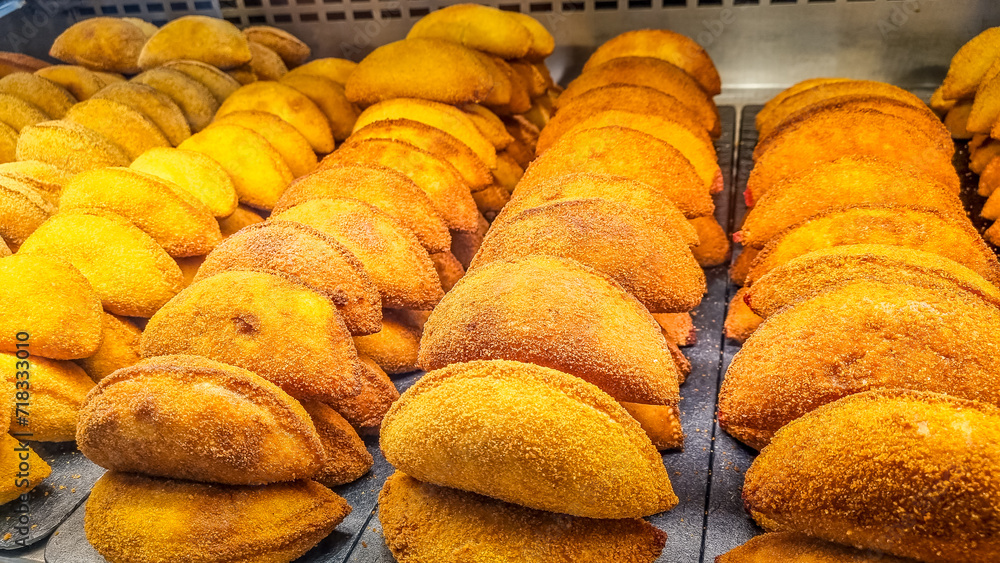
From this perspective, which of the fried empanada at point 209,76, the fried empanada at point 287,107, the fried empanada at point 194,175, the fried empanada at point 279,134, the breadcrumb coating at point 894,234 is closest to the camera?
the breadcrumb coating at point 894,234

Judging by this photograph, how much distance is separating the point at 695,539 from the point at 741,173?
5.40ft

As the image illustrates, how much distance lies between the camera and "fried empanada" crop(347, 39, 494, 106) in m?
2.47

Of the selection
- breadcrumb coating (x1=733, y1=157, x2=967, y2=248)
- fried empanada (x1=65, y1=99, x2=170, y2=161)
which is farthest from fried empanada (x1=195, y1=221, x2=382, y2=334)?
breadcrumb coating (x1=733, y1=157, x2=967, y2=248)

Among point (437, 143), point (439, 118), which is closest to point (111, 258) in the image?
point (437, 143)

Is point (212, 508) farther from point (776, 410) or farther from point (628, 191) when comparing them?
point (628, 191)

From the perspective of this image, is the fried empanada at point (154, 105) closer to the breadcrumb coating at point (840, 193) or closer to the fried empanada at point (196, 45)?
the fried empanada at point (196, 45)

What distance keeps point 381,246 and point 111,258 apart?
647mm

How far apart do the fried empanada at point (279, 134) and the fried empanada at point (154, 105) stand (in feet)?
0.44

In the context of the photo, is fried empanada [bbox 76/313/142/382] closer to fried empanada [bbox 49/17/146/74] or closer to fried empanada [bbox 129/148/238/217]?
fried empanada [bbox 129/148/238/217]

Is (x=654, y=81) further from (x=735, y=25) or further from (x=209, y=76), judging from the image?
(x=209, y=76)

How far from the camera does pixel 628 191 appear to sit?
1.81 metres

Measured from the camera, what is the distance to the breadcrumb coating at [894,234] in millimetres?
1573

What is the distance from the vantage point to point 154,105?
2.42 meters

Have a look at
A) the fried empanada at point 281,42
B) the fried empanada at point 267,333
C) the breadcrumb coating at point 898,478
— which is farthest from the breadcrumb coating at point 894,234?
the fried empanada at point 281,42
